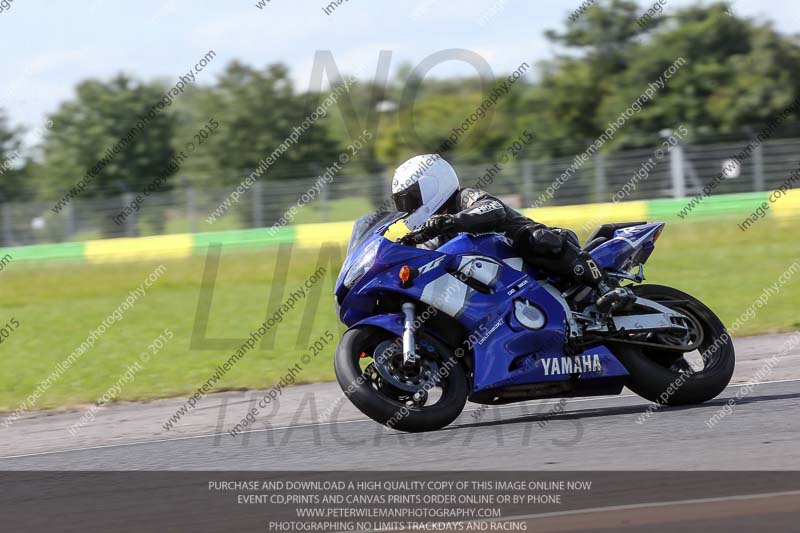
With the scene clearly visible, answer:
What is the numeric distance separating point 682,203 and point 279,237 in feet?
27.3

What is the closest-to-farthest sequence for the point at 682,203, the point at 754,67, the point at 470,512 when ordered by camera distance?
the point at 470,512 → the point at 682,203 → the point at 754,67

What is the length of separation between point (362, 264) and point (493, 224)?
2.91 feet

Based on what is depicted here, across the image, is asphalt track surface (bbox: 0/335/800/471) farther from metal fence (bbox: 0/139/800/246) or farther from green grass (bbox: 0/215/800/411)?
metal fence (bbox: 0/139/800/246)

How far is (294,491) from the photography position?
17.4ft

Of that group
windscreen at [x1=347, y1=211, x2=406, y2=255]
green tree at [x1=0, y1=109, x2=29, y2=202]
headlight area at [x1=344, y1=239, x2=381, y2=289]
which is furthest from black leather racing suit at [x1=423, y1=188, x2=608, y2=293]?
green tree at [x1=0, y1=109, x2=29, y2=202]

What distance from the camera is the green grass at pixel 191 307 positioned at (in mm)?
11539

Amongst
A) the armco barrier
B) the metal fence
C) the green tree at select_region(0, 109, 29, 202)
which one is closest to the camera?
the armco barrier

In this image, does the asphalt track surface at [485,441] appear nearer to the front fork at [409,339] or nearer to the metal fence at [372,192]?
the front fork at [409,339]

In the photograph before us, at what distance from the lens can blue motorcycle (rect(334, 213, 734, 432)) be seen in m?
6.51

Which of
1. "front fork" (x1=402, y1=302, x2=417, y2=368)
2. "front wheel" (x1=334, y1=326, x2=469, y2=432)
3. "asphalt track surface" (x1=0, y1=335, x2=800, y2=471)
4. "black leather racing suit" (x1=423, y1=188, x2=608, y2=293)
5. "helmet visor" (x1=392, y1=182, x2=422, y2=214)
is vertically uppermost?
"helmet visor" (x1=392, y1=182, x2=422, y2=214)

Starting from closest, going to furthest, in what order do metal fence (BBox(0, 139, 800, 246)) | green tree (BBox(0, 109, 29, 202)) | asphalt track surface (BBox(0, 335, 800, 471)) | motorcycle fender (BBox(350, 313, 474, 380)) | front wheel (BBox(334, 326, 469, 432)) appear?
asphalt track surface (BBox(0, 335, 800, 471)) → front wheel (BBox(334, 326, 469, 432)) → motorcycle fender (BBox(350, 313, 474, 380)) → metal fence (BBox(0, 139, 800, 246)) → green tree (BBox(0, 109, 29, 202))

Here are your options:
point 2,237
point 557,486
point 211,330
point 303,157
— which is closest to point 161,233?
point 2,237

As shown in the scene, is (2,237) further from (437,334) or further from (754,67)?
A: (437,334)

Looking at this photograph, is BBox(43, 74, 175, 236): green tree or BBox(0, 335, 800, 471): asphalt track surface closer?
BBox(0, 335, 800, 471): asphalt track surface
